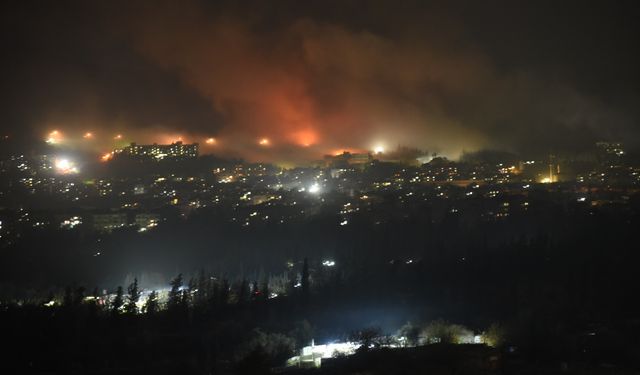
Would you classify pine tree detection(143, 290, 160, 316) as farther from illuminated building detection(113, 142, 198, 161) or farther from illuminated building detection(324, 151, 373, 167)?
illuminated building detection(324, 151, 373, 167)

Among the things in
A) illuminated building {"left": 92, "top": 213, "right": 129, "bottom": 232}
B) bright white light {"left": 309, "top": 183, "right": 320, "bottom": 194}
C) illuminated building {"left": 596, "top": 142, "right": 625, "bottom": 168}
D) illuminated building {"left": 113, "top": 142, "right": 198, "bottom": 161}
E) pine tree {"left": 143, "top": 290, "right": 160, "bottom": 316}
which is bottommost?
pine tree {"left": 143, "top": 290, "right": 160, "bottom": 316}

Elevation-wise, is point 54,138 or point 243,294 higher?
point 54,138

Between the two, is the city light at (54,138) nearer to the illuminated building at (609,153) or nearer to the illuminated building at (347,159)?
the illuminated building at (347,159)

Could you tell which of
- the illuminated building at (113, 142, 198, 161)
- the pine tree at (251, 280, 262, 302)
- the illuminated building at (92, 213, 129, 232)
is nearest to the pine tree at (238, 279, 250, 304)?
the pine tree at (251, 280, 262, 302)

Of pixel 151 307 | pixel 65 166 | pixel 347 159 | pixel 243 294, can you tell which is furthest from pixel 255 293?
pixel 347 159

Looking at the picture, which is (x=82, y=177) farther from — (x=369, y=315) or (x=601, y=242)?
(x=601, y=242)

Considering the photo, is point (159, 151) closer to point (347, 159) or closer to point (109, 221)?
point (109, 221)

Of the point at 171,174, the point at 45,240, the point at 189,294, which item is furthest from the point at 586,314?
the point at 171,174

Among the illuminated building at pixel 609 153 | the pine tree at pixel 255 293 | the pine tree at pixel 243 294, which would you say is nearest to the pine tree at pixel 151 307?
the pine tree at pixel 243 294
